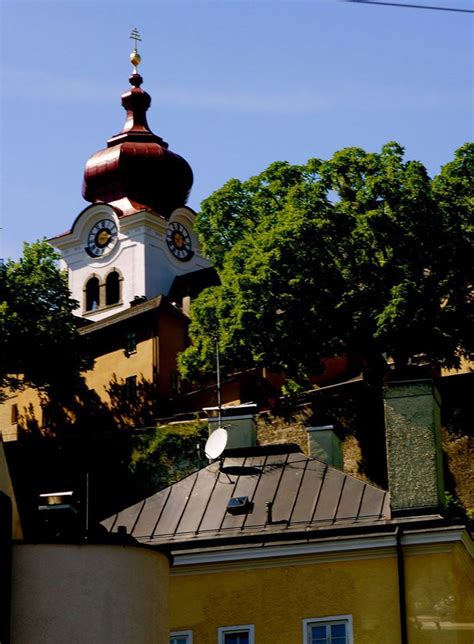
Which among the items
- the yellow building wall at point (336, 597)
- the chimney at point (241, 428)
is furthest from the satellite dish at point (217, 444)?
the yellow building wall at point (336, 597)

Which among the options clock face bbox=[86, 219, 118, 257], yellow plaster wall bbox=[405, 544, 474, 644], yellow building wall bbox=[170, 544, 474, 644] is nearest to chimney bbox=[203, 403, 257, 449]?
yellow building wall bbox=[170, 544, 474, 644]

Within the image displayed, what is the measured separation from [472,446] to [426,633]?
82.0 feet

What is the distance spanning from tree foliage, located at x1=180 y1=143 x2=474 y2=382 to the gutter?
24155 mm

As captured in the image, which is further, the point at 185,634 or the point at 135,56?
the point at 135,56

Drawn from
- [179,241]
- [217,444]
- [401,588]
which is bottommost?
[401,588]

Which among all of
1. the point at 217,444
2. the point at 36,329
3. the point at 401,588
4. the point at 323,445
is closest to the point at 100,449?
the point at 36,329

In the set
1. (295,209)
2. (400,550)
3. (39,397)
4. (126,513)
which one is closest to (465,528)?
(400,550)

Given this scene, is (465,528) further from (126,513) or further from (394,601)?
(126,513)

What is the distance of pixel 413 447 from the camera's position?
25.7m

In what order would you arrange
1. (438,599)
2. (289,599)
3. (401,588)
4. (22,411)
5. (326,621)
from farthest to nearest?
1. (22,411)
2. (289,599)
3. (326,621)
4. (401,588)
5. (438,599)

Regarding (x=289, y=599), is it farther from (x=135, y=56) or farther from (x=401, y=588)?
(x=135, y=56)

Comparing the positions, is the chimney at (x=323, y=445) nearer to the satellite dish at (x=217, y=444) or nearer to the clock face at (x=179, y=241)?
the satellite dish at (x=217, y=444)

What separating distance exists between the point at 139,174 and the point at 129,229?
2.83 metres

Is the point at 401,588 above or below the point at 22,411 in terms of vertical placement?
below
